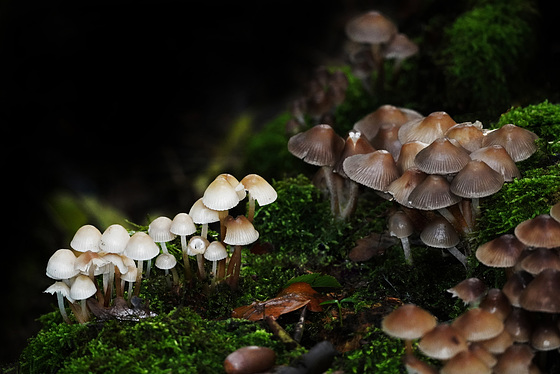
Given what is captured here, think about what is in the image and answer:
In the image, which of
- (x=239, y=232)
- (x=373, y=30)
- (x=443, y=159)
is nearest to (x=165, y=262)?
(x=239, y=232)

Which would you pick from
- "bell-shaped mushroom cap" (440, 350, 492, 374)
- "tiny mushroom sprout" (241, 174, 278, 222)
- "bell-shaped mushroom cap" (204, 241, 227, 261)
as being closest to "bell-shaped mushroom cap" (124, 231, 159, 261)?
"bell-shaped mushroom cap" (204, 241, 227, 261)

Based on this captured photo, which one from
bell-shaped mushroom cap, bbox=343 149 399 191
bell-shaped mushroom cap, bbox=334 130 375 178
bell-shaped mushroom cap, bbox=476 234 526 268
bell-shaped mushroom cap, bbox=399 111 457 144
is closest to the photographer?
bell-shaped mushroom cap, bbox=476 234 526 268

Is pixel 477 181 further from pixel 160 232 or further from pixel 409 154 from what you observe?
pixel 160 232

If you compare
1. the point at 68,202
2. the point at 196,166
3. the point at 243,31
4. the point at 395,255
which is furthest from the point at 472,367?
the point at 243,31

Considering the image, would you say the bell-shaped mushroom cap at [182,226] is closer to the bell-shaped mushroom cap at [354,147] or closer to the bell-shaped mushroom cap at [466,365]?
the bell-shaped mushroom cap at [354,147]

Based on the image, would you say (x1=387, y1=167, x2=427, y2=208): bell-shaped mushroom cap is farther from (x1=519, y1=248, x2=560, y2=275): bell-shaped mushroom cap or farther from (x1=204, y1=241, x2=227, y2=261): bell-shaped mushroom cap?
(x1=204, y1=241, x2=227, y2=261): bell-shaped mushroom cap

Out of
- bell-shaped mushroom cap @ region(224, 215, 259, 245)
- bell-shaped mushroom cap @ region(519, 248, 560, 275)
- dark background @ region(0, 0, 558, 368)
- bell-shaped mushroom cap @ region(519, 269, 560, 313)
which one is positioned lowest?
bell-shaped mushroom cap @ region(519, 269, 560, 313)

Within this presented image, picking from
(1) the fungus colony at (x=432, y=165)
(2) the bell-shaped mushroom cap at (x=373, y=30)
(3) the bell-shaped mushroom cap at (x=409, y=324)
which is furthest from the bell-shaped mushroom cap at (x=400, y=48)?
(3) the bell-shaped mushroom cap at (x=409, y=324)
